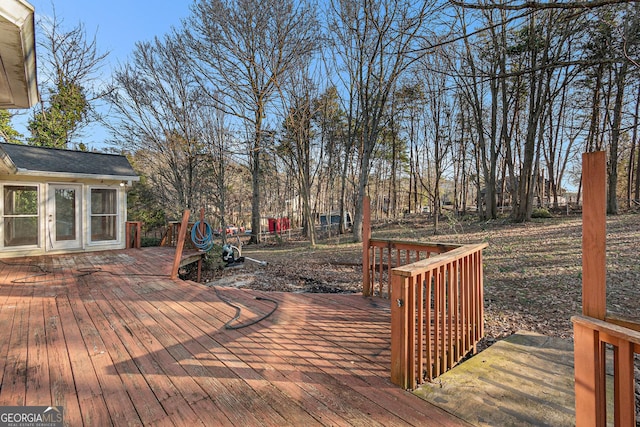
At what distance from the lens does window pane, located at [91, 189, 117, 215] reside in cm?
778

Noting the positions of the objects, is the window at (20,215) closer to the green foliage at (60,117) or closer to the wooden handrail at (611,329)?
the green foliage at (60,117)

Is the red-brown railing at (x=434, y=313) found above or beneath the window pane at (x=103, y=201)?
beneath

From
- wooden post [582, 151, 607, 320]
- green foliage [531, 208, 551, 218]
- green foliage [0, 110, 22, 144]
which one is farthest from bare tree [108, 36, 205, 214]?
green foliage [531, 208, 551, 218]

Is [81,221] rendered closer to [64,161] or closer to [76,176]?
[76,176]

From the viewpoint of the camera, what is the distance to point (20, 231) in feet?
22.9

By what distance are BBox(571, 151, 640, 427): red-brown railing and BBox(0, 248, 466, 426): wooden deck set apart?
25.0 inches

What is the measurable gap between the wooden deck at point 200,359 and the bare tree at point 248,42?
7.41 metres

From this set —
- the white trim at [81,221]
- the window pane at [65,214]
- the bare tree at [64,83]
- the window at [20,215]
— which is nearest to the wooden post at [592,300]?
the white trim at [81,221]

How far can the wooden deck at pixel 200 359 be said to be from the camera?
68.7 inches

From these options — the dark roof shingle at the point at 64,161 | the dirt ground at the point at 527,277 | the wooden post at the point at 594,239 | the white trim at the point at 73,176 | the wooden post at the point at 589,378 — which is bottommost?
the dirt ground at the point at 527,277

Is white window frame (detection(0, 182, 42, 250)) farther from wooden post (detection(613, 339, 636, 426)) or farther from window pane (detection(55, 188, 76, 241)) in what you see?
wooden post (detection(613, 339, 636, 426))

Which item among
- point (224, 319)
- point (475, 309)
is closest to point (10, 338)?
point (224, 319)

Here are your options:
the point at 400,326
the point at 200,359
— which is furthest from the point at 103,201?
the point at 400,326

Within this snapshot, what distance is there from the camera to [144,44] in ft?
41.3
